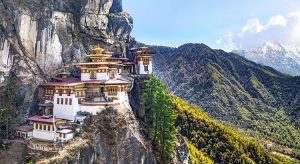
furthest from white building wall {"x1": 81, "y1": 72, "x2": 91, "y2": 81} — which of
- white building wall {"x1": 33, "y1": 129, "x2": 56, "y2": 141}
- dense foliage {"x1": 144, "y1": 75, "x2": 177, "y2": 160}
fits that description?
white building wall {"x1": 33, "y1": 129, "x2": 56, "y2": 141}

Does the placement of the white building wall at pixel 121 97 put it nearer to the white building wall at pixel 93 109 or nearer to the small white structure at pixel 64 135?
the white building wall at pixel 93 109

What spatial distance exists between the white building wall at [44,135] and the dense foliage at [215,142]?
53441 mm

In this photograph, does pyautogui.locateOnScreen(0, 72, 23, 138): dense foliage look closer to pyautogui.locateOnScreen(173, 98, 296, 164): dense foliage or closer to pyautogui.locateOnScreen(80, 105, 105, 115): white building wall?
pyautogui.locateOnScreen(80, 105, 105, 115): white building wall

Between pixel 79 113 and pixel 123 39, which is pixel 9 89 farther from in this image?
pixel 123 39

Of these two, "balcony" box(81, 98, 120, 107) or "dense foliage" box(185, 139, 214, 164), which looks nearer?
"balcony" box(81, 98, 120, 107)

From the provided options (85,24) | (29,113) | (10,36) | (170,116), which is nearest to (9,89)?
(29,113)

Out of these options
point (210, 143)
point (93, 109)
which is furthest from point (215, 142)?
point (93, 109)

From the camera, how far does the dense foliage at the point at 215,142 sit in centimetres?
10238

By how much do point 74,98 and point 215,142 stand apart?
196ft

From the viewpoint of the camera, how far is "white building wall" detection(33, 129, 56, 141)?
5373cm

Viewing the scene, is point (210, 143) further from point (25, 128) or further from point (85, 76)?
point (25, 128)

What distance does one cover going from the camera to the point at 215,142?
347ft

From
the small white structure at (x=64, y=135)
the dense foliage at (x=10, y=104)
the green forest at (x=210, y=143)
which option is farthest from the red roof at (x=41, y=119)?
the green forest at (x=210, y=143)

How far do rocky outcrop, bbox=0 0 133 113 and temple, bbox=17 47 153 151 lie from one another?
3535mm
